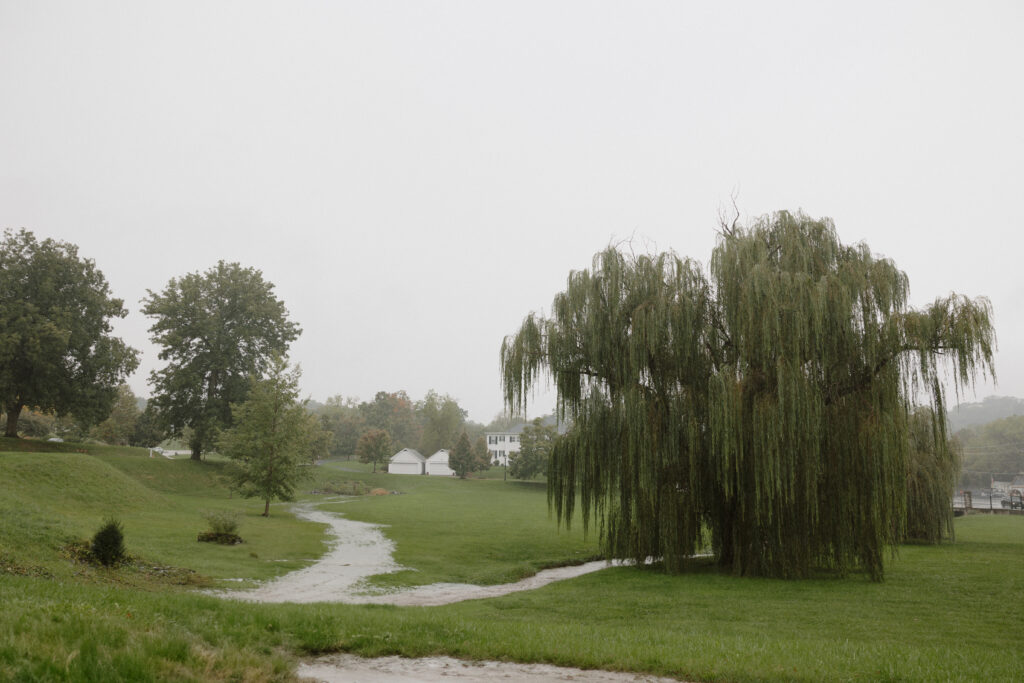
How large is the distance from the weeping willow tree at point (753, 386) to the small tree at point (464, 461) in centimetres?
6412

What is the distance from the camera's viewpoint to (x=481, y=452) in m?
87.8

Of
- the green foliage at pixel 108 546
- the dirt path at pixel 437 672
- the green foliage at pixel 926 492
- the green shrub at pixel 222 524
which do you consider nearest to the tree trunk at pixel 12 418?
the green shrub at pixel 222 524

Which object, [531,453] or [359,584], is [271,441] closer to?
[359,584]

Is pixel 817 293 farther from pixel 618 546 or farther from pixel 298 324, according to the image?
pixel 298 324

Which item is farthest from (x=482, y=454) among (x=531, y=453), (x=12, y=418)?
(x=12, y=418)

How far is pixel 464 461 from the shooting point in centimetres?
8325

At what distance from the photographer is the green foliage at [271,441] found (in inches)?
1335

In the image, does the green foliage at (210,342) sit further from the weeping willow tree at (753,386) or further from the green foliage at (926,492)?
the green foliage at (926,492)

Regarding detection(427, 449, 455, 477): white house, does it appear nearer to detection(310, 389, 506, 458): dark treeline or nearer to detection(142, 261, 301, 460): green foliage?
detection(310, 389, 506, 458): dark treeline

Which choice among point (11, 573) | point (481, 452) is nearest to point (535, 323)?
point (11, 573)

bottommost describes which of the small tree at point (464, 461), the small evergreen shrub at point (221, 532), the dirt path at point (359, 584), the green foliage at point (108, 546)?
the dirt path at point (359, 584)

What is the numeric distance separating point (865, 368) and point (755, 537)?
554 cm

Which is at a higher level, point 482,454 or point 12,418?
point 12,418

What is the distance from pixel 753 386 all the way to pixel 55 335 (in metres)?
42.3
